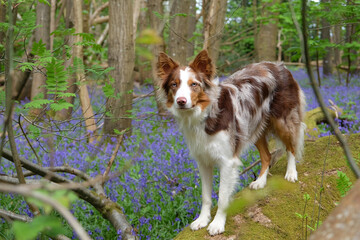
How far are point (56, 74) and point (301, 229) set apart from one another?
258 centimetres

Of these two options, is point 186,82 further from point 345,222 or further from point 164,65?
point 345,222

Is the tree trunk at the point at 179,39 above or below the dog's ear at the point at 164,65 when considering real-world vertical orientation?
above

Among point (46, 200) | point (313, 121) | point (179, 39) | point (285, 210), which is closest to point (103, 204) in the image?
point (285, 210)

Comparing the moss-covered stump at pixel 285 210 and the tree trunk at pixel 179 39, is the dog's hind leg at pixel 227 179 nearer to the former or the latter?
the moss-covered stump at pixel 285 210

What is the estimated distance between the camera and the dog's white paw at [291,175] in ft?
14.3

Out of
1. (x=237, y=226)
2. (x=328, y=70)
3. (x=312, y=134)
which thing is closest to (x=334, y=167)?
(x=237, y=226)

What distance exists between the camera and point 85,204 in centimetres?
547

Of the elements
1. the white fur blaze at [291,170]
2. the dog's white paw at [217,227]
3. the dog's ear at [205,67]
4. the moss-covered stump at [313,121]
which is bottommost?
the dog's white paw at [217,227]

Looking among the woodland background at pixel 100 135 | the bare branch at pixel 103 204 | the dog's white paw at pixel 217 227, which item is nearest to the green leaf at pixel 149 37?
the woodland background at pixel 100 135

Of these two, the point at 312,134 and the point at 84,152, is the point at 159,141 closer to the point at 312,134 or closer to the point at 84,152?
the point at 84,152

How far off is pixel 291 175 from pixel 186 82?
1671 mm

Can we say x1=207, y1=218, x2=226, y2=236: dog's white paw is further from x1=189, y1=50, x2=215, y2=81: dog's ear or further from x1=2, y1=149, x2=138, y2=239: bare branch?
x1=189, y1=50, x2=215, y2=81: dog's ear

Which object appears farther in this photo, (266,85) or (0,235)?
(266,85)

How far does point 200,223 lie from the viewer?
397 centimetres
